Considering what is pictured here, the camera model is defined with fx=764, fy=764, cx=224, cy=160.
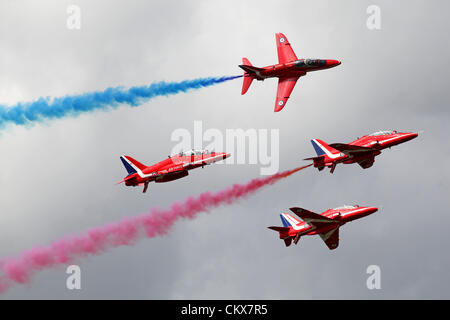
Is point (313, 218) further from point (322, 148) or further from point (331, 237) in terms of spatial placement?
point (322, 148)

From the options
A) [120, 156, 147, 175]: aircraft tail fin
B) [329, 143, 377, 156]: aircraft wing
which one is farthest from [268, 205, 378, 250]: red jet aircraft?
[120, 156, 147, 175]: aircraft tail fin

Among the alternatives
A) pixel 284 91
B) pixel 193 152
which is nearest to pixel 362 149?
pixel 284 91

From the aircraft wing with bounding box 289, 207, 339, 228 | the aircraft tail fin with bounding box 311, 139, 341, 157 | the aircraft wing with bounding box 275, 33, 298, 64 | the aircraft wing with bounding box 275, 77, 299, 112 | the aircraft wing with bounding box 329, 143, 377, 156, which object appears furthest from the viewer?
the aircraft wing with bounding box 275, 33, 298, 64

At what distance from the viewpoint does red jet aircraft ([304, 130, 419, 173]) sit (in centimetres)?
7912

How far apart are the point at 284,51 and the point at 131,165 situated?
24.1m

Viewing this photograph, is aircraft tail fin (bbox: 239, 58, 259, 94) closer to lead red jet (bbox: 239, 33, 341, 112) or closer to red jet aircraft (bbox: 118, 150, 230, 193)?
lead red jet (bbox: 239, 33, 341, 112)

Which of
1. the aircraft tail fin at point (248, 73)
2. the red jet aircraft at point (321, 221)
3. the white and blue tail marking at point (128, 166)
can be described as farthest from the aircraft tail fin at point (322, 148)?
the white and blue tail marking at point (128, 166)

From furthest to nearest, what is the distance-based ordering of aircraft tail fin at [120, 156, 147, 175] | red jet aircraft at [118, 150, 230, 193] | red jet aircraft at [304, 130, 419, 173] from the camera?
red jet aircraft at [304, 130, 419, 173] → aircraft tail fin at [120, 156, 147, 175] → red jet aircraft at [118, 150, 230, 193]

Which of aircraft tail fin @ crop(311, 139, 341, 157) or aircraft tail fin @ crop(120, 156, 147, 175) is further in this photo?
aircraft tail fin @ crop(311, 139, 341, 157)

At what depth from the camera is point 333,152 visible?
266ft

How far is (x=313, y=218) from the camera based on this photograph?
77.6 meters

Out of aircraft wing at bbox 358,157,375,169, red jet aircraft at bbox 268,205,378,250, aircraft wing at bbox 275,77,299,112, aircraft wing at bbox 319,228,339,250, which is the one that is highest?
aircraft wing at bbox 275,77,299,112

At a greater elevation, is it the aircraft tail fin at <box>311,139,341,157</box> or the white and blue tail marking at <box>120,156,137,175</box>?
the aircraft tail fin at <box>311,139,341,157</box>
